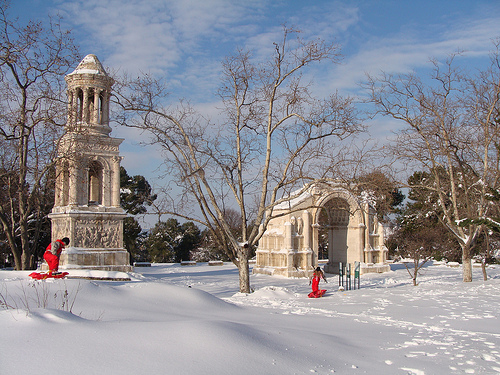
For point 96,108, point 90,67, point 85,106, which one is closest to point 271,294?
point 85,106

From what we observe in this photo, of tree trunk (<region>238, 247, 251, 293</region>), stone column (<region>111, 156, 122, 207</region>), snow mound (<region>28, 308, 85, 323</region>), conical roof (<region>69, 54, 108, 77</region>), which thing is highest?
conical roof (<region>69, 54, 108, 77</region>)

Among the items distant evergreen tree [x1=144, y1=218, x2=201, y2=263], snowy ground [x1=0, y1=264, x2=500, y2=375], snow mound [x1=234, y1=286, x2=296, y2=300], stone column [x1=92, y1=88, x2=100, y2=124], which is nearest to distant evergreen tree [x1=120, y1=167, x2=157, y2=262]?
distant evergreen tree [x1=144, y1=218, x2=201, y2=263]

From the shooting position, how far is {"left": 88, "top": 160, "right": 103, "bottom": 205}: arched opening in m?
21.4

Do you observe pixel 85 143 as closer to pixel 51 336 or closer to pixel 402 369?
pixel 51 336

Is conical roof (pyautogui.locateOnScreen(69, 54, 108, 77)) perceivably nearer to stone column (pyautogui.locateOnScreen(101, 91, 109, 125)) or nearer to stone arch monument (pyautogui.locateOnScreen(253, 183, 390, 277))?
stone column (pyautogui.locateOnScreen(101, 91, 109, 125))

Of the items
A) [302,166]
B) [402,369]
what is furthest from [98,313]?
[302,166]

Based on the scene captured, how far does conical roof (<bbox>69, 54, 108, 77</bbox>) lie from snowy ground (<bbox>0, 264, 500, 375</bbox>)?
1557cm

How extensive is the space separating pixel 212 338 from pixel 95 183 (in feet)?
62.7

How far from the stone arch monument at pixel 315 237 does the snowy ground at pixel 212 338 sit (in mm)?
16756

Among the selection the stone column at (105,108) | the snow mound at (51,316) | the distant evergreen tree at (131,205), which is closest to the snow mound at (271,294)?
the snow mound at (51,316)

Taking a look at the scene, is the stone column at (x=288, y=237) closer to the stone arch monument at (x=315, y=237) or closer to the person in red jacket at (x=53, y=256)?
the stone arch monument at (x=315, y=237)

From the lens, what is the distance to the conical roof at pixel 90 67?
21.7 m

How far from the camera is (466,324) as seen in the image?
8109mm

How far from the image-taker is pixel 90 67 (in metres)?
22.1
